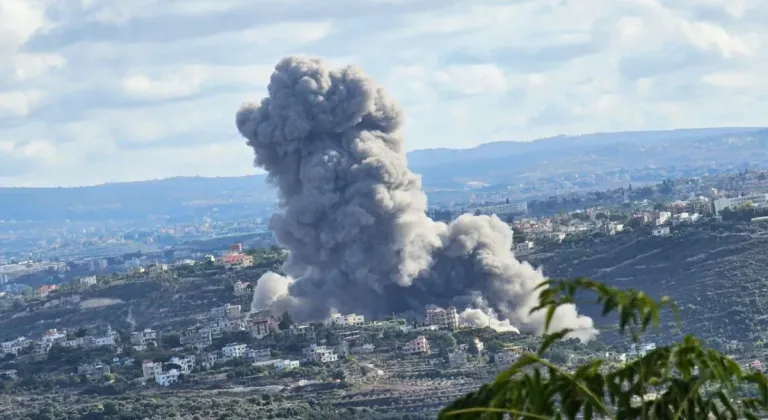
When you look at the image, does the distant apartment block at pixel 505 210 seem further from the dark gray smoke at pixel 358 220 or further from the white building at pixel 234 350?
the white building at pixel 234 350

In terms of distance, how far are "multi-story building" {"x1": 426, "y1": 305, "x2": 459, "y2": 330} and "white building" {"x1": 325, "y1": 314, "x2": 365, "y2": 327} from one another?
120 inches

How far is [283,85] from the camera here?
257 feet

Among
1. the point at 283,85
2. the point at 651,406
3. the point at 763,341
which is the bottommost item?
the point at 763,341

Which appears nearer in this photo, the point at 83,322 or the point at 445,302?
the point at 445,302

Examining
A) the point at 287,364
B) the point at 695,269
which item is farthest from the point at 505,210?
the point at 287,364

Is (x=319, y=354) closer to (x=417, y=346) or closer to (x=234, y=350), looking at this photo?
(x=417, y=346)

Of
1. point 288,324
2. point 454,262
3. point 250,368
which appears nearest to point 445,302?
point 454,262

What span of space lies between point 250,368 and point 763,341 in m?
18.5

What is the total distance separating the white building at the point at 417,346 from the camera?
69688mm

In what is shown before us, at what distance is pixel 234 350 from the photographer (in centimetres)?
7425

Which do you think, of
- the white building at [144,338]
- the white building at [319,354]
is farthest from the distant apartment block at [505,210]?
the white building at [319,354]

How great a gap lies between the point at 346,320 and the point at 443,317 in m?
4.41

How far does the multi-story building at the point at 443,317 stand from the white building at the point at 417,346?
3813 mm

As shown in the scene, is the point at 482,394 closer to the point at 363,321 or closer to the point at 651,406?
the point at 651,406
